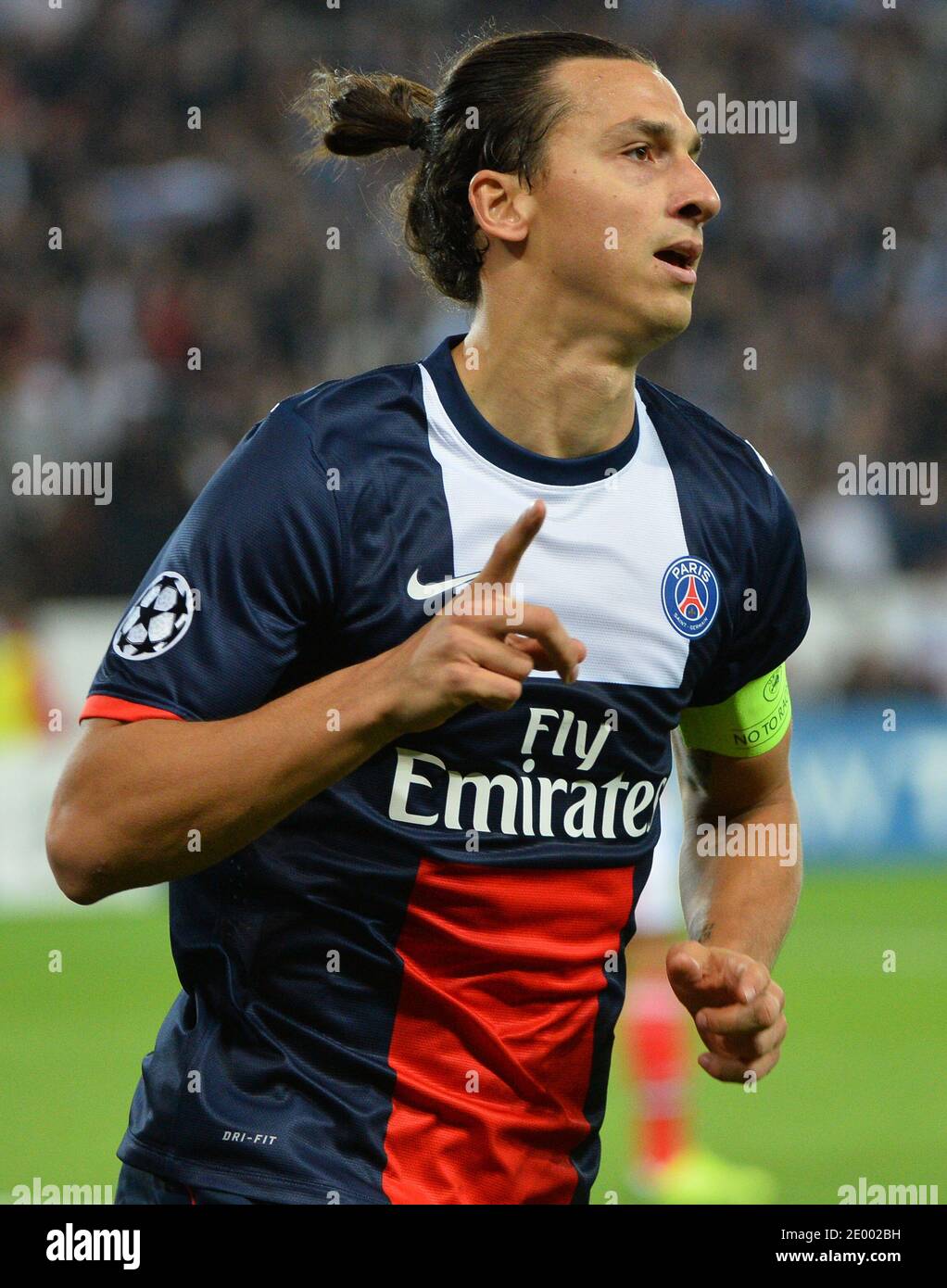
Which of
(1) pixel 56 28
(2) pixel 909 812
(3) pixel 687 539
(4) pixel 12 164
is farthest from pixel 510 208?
(1) pixel 56 28

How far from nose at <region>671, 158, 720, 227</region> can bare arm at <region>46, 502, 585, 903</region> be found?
72 cm

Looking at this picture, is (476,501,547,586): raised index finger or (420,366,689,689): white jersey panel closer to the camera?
(476,501,547,586): raised index finger

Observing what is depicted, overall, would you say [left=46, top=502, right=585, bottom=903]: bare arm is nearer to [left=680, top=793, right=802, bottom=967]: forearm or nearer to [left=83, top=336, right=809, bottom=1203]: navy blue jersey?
[left=83, top=336, right=809, bottom=1203]: navy blue jersey

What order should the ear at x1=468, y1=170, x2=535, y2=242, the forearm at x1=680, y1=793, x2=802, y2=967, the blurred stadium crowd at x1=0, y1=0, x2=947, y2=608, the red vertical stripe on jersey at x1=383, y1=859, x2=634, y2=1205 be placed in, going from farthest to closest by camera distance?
the blurred stadium crowd at x1=0, y1=0, x2=947, y2=608 → the forearm at x1=680, y1=793, x2=802, y2=967 → the ear at x1=468, y1=170, x2=535, y2=242 → the red vertical stripe on jersey at x1=383, y1=859, x2=634, y2=1205

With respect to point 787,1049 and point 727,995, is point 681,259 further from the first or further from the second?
point 787,1049

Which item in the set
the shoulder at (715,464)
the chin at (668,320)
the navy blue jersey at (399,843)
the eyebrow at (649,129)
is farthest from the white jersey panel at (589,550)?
the eyebrow at (649,129)

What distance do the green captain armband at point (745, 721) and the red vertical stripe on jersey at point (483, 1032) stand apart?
0.43 m

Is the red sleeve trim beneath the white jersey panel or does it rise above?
beneath

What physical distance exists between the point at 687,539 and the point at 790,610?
0.76 feet

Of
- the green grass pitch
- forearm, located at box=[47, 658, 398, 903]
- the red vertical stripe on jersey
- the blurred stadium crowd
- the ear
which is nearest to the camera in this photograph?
forearm, located at box=[47, 658, 398, 903]

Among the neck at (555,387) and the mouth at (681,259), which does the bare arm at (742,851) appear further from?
the mouth at (681,259)

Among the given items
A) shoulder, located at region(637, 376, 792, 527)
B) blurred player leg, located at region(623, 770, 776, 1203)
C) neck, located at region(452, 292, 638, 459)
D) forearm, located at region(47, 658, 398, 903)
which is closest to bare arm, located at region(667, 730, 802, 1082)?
shoulder, located at region(637, 376, 792, 527)

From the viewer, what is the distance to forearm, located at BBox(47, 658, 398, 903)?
90.2 inches
